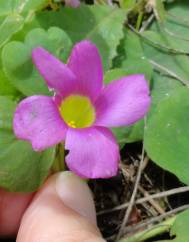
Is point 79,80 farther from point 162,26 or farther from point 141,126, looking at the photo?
point 162,26

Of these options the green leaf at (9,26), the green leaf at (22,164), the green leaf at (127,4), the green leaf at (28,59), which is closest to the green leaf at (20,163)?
the green leaf at (22,164)

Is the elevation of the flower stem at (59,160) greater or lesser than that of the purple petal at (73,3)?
lesser

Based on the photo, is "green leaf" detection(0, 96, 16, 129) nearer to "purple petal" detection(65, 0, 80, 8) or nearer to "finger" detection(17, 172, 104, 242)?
"finger" detection(17, 172, 104, 242)

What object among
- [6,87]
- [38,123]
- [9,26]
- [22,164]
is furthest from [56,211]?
[9,26]

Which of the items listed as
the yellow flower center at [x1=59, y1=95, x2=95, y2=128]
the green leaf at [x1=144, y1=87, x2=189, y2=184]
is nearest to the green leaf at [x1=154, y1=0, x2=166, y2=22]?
the green leaf at [x1=144, y1=87, x2=189, y2=184]

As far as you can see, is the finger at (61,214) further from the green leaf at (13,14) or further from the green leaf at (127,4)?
the green leaf at (127,4)

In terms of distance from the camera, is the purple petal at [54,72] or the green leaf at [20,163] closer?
the purple petal at [54,72]
